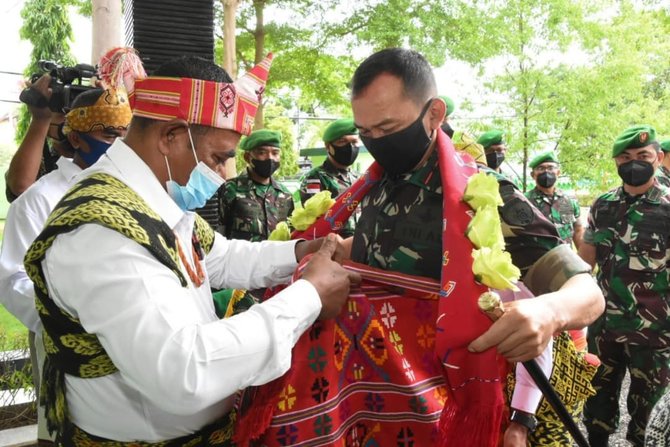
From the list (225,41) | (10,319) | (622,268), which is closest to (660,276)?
(622,268)

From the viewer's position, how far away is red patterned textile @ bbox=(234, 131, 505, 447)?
1.59 m

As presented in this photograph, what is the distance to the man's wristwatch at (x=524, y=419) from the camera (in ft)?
6.44

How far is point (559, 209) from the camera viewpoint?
773 centimetres

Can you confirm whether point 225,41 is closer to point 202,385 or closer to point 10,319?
point 10,319

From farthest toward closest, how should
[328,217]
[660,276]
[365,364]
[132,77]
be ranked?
[660,276]
[328,217]
[132,77]
[365,364]

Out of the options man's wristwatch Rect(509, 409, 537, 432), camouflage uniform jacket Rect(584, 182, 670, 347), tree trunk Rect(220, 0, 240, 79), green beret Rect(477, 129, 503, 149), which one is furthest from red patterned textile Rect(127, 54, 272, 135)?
tree trunk Rect(220, 0, 240, 79)

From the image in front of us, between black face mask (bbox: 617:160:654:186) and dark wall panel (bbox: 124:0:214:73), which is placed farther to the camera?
dark wall panel (bbox: 124:0:214:73)

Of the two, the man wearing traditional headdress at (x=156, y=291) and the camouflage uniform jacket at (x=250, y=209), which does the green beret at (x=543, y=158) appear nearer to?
the camouflage uniform jacket at (x=250, y=209)

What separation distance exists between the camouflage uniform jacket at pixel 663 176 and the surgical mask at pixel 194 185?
6044mm

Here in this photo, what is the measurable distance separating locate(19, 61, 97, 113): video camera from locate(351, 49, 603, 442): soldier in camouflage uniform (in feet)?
6.37

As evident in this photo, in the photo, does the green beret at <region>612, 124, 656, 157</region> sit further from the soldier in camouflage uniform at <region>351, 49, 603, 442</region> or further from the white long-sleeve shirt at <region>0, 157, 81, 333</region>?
the white long-sleeve shirt at <region>0, 157, 81, 333</region>

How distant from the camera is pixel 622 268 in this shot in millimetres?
4723

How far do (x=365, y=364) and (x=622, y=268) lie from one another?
3.65m

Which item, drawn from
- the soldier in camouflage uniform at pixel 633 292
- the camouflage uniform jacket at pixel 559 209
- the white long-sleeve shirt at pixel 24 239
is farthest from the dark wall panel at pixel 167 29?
the camouflage uniform jacket at pixel 559 209
